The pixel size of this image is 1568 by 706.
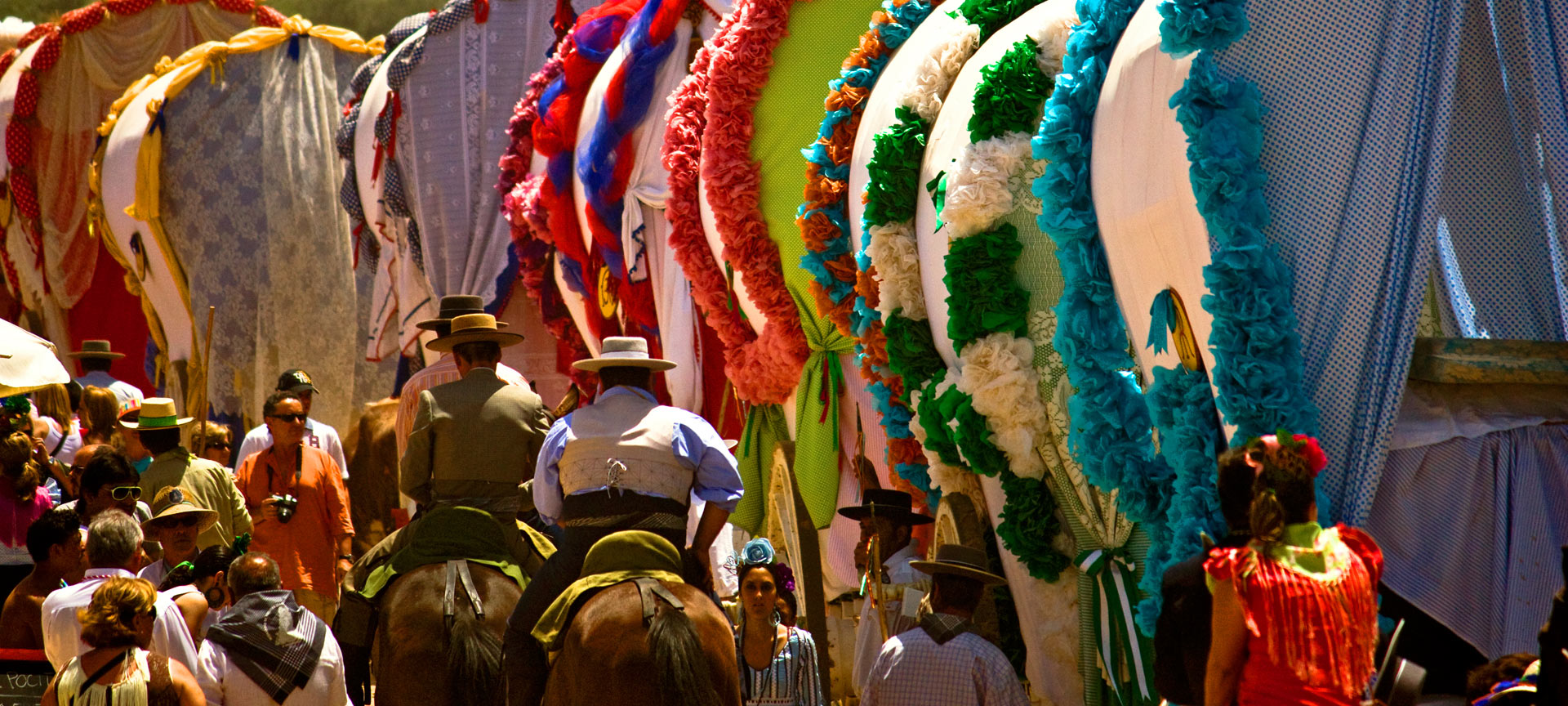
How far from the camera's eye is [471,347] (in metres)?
6.83

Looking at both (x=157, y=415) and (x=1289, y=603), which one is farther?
(x=157, y=415)

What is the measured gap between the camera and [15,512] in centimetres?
754

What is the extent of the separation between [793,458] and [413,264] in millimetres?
5011

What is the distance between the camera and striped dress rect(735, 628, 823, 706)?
18.3 ft

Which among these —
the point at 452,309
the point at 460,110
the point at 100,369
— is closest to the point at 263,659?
the point at 452,309

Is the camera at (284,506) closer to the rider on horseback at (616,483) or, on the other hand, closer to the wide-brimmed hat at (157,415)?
the wide-brimmed hat at (157,415)

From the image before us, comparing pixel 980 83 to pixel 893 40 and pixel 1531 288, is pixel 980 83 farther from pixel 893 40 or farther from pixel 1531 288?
pixel 1531 288

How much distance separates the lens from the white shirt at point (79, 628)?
4.97 meters

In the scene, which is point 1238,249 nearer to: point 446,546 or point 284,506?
point 446,546

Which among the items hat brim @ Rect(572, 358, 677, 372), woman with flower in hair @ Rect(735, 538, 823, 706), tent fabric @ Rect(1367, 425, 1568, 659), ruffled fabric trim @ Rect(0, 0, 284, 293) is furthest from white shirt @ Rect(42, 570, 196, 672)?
ruffled fabric trim @ Rect(0, 0, 284, 293)

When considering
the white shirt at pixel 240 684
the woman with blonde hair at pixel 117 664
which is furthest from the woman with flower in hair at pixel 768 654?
the woman with blonde hair at pixel 117 664

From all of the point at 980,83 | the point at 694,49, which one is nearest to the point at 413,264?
the point at 694,49

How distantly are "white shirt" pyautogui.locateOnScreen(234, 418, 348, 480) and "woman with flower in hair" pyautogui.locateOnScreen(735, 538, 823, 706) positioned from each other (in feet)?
12.0

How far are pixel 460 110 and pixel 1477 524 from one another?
27.2 ft
